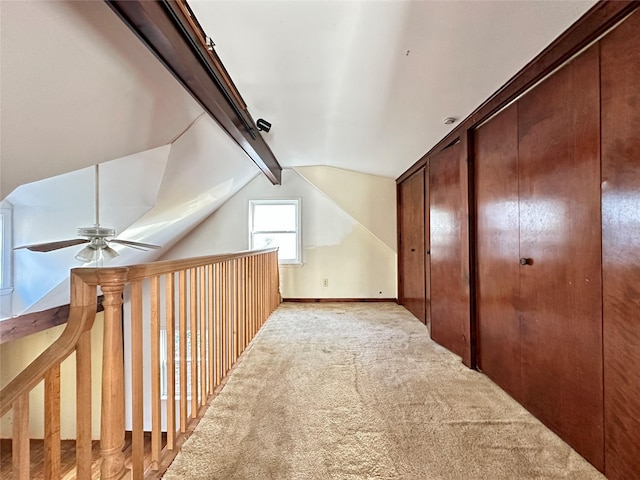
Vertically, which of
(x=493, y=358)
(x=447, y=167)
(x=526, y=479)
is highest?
(x=447, y=167)

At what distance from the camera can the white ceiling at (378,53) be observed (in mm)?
1334

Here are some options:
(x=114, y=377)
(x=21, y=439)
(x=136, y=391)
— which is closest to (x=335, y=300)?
(x=136, y=391)

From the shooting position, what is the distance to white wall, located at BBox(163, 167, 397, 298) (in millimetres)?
4832

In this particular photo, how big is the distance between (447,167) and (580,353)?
70.2 inches

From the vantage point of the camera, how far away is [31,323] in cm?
386

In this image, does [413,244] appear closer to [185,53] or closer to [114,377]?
[185,53]

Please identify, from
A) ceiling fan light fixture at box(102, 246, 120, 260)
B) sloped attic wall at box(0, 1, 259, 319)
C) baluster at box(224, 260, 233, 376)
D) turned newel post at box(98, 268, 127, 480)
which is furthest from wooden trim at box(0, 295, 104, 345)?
turned newel post at box(98, 268, 127, 480)

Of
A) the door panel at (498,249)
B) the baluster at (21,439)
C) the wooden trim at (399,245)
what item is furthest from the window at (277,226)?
the baluster at (21,439)

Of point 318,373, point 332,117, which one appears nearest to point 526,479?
point 318,373

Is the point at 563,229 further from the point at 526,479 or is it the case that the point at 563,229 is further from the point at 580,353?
the point at 526,479

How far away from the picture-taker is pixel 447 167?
2725 mm

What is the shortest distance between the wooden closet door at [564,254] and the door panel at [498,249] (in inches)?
3.0

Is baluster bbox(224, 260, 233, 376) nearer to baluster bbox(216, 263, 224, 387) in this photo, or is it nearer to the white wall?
baluster bbox(216, 263, 224, 387)

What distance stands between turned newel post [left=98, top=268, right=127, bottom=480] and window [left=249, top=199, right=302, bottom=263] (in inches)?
153
